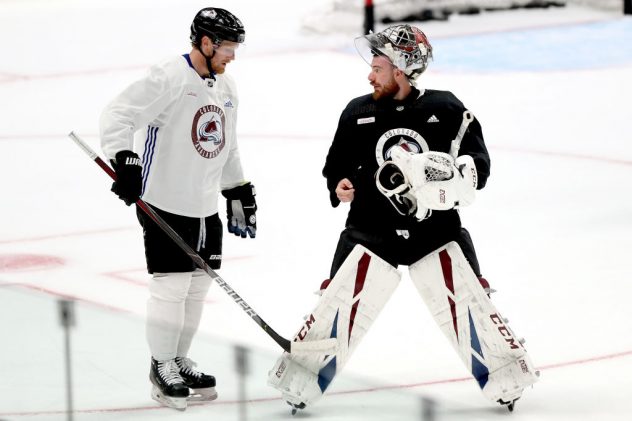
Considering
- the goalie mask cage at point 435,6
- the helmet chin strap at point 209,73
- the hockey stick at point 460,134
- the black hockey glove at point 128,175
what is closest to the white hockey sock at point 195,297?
the black hockey glove at point 128,175

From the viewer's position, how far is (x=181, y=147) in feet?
13.1

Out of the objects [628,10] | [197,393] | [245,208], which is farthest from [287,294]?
[628,10]

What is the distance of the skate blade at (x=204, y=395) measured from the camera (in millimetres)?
3207

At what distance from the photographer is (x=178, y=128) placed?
13.1ft

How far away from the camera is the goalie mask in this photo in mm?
4008

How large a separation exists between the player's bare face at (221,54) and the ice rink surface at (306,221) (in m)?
0.83

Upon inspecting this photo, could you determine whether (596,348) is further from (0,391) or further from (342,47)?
(342,47)

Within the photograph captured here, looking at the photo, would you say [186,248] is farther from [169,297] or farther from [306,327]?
[306,327]

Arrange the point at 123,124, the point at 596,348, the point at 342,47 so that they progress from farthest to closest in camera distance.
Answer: the point at 342,47, the point at 596,348, the point at 123,124

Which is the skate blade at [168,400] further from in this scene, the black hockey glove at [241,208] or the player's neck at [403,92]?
the player's neck at [403,92]

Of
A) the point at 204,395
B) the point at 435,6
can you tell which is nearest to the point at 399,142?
the point at 204,395

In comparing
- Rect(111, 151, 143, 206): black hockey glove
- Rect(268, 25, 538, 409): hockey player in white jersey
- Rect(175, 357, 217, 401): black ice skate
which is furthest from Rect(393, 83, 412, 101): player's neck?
Rect(175, 357, 217, 401): black ice skate

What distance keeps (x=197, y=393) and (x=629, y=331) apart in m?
1.93

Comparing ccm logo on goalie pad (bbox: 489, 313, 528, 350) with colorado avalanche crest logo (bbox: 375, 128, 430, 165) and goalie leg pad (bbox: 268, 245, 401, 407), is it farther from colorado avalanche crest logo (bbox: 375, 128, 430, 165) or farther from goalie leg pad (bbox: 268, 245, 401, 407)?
colorado avalanche crest logo (bbox: 375, 128, 430, 165)
